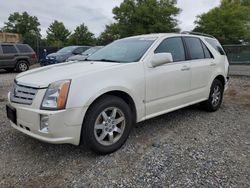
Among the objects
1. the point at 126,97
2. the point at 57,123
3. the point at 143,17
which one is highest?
the point at 143,17

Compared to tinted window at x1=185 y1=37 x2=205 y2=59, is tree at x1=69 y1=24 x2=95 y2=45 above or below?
above

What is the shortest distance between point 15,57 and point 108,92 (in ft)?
38.9

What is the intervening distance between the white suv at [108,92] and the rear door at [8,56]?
409 inches

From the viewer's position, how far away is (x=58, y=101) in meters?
2.87

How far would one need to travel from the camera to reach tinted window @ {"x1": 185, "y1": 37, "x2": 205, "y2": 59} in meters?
4.71

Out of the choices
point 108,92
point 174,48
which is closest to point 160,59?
point 174,48

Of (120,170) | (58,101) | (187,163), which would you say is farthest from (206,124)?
(58,101)

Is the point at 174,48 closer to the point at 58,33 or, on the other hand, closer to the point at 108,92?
the point at 108,92

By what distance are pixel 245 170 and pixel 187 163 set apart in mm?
665

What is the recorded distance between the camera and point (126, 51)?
13.7 feet

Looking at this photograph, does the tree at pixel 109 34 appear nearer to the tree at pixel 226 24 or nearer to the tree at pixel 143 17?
the tree at pixel 143 17

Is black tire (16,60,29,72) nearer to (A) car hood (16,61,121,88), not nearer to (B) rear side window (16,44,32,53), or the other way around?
(B) rear side window (16,44,32,53)

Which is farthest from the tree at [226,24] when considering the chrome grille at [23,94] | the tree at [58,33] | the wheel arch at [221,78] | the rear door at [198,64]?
the chrome grille at [23,94]

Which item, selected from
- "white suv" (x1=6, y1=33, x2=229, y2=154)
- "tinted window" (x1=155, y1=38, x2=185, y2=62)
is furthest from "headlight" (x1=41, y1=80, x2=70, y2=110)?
"tinted window" (x1=155, y1=38, x2=185, y2=62)
